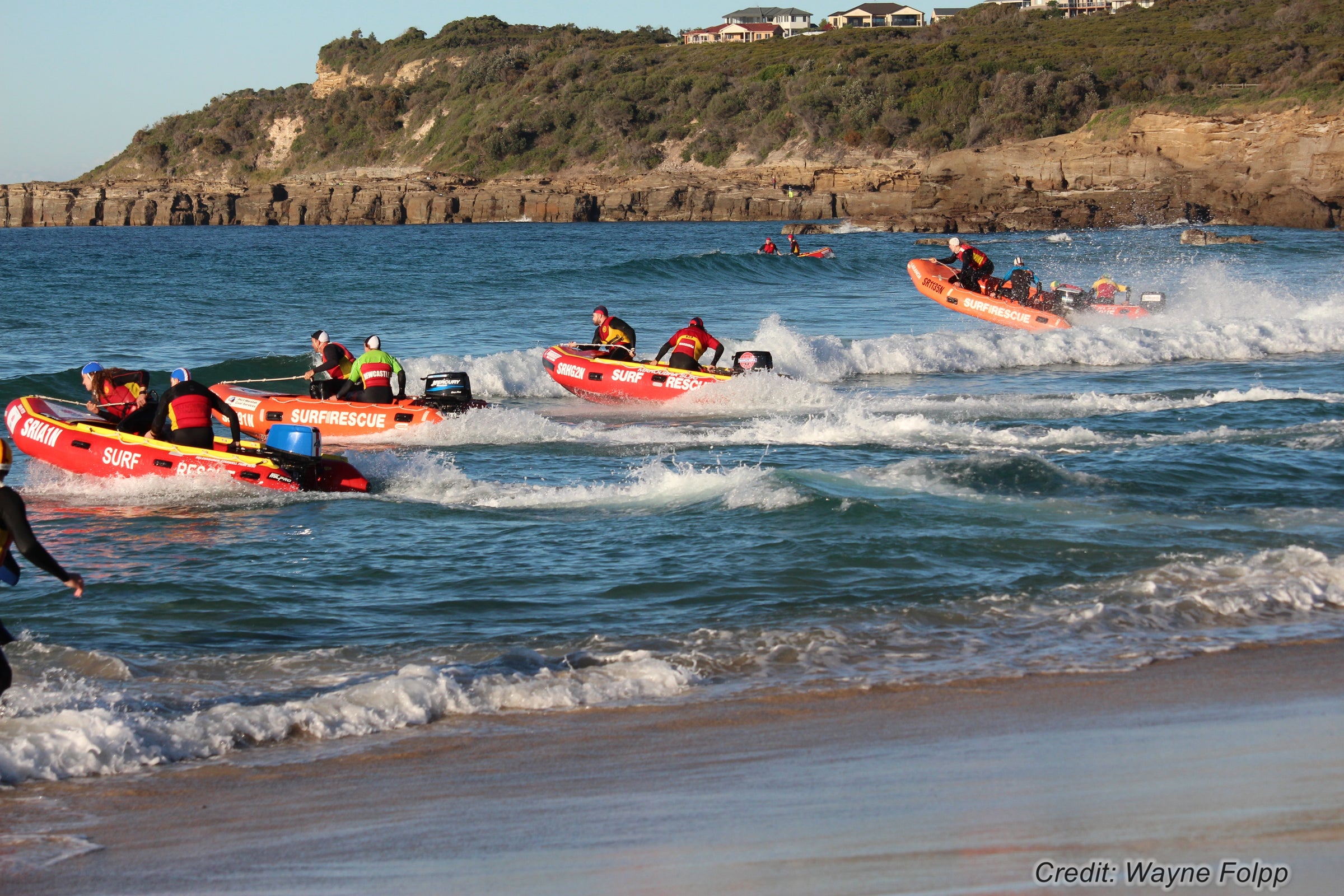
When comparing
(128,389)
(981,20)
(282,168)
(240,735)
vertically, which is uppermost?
(981,20)

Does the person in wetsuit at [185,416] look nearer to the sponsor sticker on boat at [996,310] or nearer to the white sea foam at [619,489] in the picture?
the white sea foam at [619,489]

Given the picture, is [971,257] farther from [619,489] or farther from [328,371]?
[619,489]

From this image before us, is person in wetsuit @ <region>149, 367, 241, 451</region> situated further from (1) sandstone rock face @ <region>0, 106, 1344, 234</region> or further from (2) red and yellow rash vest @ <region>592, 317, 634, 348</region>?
(1) sandstone rock face @ <region>0, 106, 1344, 234</region>

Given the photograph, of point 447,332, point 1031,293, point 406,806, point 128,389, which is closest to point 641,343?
point 447,332

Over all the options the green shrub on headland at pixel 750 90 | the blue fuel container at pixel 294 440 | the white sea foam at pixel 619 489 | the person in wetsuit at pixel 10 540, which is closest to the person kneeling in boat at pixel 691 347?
the white sea foam at pixel 619 489

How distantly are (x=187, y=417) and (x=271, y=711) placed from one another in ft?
19.4

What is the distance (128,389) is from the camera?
11703 mm

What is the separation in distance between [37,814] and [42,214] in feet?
308

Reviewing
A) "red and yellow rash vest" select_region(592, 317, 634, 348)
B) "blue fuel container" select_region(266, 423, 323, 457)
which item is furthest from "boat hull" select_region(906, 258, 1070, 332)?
"blue fuel container" select_region(266, 423, 323, 457)

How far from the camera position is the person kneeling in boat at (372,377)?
540 inches

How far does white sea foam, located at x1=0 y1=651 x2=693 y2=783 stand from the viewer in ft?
16.6

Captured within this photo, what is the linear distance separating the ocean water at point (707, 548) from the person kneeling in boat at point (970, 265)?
2003 mm

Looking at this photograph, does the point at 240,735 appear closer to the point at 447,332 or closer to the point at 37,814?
the point at 37,814

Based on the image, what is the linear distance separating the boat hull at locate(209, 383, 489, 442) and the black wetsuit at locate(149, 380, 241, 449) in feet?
8.67
